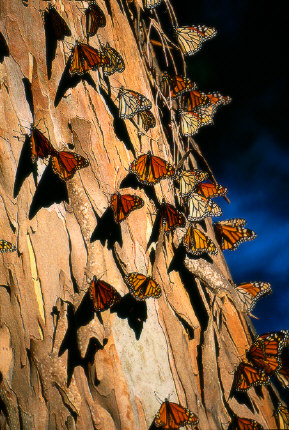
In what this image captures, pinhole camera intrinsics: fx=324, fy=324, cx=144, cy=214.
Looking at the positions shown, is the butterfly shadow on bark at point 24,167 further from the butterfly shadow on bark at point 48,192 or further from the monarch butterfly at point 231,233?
the monarch butterfly at point 231,233

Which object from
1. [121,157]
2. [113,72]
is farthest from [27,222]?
[113,72]

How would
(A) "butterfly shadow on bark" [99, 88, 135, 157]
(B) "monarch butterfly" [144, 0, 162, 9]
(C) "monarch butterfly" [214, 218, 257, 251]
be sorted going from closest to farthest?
(A) "butterfly shadow on bark" [99, 88, 135, 157]
(B) "monarch butterfly" [144, 0, 162, 9]
(C) "monarch butterfly" [214, 218, 257, 251]

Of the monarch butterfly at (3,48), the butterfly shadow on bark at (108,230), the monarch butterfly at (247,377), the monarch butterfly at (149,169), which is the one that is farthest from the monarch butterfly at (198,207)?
the monarch butterfly at (3,48)

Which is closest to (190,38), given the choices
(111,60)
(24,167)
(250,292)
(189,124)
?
(189,124)

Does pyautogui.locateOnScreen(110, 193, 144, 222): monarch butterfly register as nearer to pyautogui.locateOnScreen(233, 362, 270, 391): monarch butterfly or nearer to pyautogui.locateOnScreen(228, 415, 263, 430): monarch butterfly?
pyautogui.locateOnScreen(233, 362, 270, 391): monarch butterfly

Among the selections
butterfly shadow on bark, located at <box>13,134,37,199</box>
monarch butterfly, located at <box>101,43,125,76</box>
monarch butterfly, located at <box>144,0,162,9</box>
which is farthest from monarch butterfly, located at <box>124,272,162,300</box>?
monarch butterfly, located at <box>144,0,162,9</box>

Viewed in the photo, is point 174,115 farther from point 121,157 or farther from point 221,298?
point 221,298
